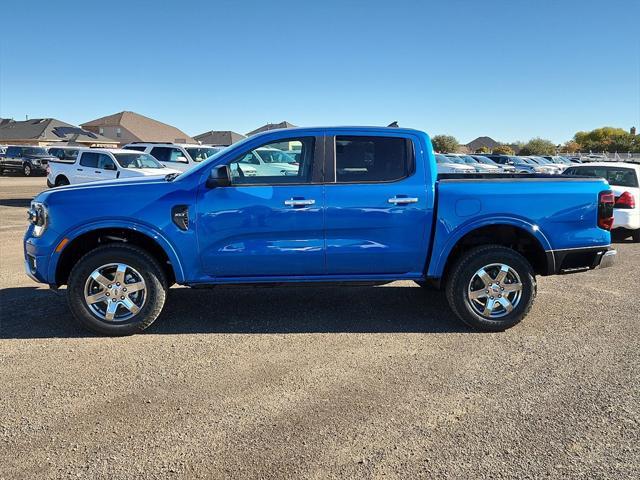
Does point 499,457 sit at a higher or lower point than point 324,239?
lower

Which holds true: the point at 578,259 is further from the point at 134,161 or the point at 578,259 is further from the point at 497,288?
the point at 134,161

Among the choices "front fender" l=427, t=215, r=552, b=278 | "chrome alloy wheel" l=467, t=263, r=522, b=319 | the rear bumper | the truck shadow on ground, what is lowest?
the truck shadow on ground

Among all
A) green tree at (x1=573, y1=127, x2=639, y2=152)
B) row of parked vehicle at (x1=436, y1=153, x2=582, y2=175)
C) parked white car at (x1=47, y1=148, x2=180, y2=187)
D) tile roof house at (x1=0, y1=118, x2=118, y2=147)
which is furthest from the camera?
green tree at (x1=573, y1=127, x2=639, y2=152)

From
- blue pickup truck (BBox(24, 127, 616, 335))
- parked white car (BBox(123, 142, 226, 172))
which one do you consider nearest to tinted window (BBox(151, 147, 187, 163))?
parked white car (BBox(123, 142, 226, 172))

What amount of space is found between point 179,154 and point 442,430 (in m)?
16.9

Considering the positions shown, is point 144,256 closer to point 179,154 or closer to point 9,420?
point 9,420

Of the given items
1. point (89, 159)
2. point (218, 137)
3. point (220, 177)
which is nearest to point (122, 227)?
point (220, 177)

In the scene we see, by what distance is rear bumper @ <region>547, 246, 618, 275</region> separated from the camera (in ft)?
16.7

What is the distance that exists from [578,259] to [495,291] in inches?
36.8

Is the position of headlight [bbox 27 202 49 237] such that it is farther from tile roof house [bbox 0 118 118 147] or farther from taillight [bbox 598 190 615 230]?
tile roof house [bbox 0 118 118 147]

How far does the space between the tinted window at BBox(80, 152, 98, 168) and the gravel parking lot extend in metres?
11.6

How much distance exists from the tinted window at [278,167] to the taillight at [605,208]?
2.87m

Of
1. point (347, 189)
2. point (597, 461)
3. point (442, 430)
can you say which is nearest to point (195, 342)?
point (347, 189)

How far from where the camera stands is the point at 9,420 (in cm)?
334
